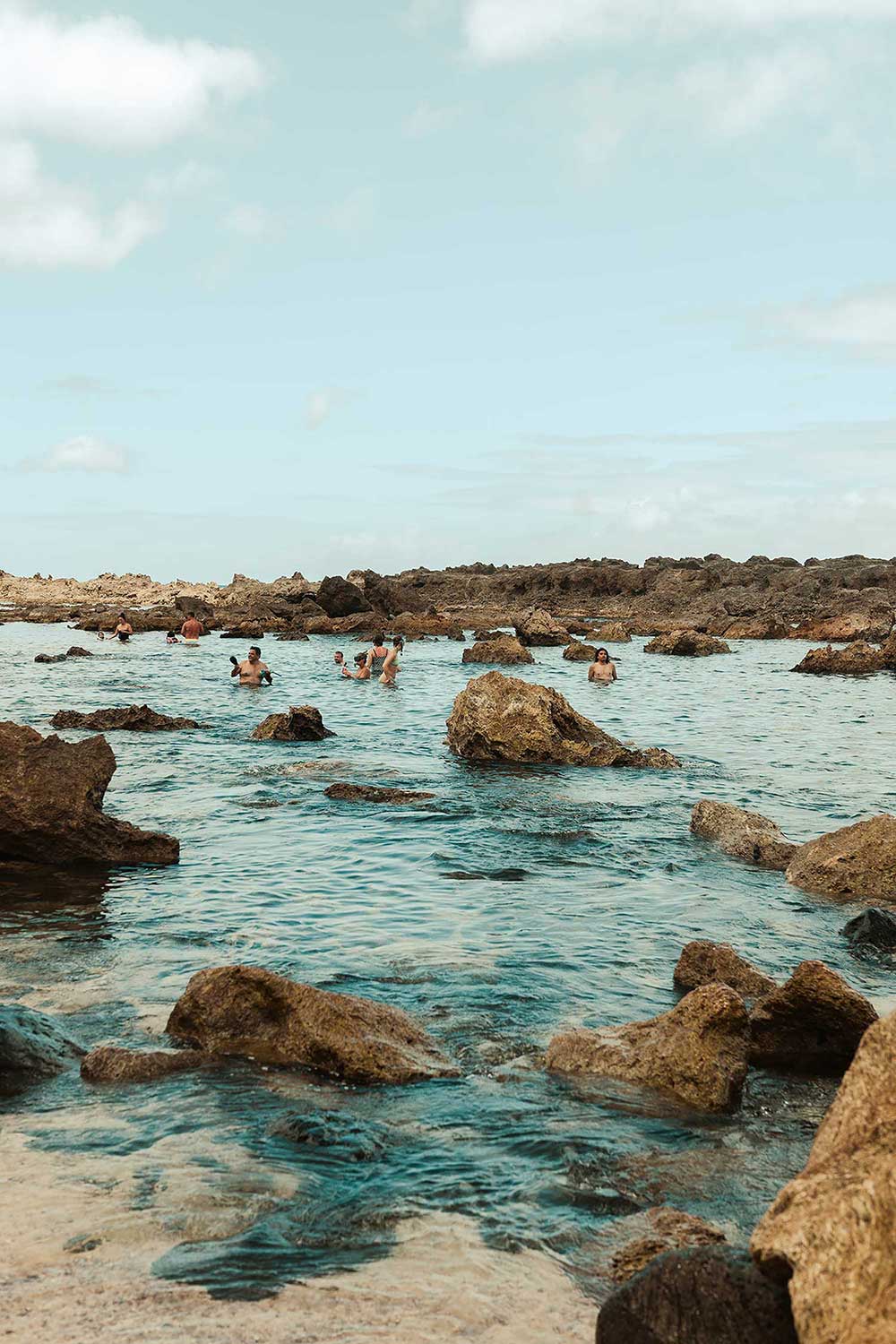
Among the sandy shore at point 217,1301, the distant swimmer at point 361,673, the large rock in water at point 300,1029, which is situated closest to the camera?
the sandy shore at point 217,1301

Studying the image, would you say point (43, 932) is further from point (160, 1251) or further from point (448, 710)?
point (448, 710)

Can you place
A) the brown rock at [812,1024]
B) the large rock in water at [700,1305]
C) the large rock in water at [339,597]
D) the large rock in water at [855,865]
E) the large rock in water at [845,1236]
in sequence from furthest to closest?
the large rock in water at [339,597] → the large rock in water at [855,865] → the brown rock at [812,1024] → the large rock in water at [700,1305] → the large rock in water at [845,1236]

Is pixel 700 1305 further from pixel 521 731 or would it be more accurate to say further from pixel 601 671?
pixel 601 671

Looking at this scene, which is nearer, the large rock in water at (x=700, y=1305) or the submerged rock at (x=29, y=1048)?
the large rock in water at (x=700, y=1305)

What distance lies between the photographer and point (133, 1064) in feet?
25.8

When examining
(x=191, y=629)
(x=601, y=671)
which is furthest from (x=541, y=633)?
(x=601, y=671)

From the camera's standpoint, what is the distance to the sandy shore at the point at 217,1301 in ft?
16.0

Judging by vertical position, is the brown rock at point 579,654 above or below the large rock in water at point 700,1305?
above

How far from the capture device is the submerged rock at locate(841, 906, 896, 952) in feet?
37.3

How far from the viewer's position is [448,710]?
111ft

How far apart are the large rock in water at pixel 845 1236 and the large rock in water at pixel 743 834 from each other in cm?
1069

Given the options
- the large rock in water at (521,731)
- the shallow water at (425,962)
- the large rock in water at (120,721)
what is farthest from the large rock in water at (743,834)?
the large rock in water at (120,721)

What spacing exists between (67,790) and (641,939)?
7.11 meters

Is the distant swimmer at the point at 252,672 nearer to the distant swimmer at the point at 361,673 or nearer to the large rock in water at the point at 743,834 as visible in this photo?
the distant swimmer at the point at 361,673
